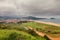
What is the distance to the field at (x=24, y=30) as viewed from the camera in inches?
204

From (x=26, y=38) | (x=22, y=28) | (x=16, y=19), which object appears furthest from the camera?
(x=16, y=19)

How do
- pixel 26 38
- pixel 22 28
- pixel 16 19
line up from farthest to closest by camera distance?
pixel 16 19
pixel 22 28
pixel 26 38

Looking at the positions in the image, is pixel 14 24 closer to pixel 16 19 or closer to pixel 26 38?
pixel 16 19

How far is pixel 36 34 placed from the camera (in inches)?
208

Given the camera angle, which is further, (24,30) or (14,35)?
(24,30)

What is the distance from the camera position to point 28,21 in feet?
19.6

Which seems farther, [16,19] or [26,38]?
[16,19]

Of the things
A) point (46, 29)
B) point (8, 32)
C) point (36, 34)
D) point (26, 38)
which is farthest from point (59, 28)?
point (8, 32)

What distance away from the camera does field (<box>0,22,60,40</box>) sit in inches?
204

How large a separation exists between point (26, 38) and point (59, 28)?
46.6 inches

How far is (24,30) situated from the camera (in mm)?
5449

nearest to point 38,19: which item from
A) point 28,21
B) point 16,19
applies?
point 28,21

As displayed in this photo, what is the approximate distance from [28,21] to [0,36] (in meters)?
1.21

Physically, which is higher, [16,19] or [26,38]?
[16,19]
